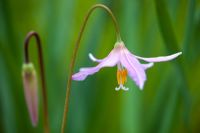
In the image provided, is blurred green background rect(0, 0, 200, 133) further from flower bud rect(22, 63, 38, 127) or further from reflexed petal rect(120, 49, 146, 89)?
flower bud rect(22, 63, 38, 127)

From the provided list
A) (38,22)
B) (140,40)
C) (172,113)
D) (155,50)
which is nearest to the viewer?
(172,113)

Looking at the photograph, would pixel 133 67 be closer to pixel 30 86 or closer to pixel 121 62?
pixel 121 62

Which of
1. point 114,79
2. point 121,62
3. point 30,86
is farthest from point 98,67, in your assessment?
point 114,79

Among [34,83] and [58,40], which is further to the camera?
[58,40]

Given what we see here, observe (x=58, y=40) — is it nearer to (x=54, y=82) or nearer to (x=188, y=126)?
(x=54, y=82)

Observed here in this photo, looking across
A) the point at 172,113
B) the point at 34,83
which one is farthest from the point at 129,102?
the point at 34,83

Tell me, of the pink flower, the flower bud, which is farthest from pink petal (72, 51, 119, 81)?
the flower bud
